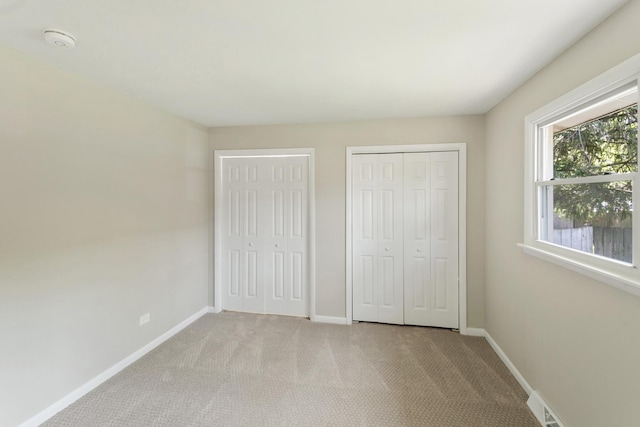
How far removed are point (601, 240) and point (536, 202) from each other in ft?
1.97

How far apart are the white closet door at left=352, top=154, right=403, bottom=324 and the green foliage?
1.50 m

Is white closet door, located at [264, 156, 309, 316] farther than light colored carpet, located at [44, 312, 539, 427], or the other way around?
white closet door, located at [264, 156, 309, 316]

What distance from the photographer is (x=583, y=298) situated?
1524 mm

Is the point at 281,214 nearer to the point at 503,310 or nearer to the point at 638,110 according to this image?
the point at 503,310

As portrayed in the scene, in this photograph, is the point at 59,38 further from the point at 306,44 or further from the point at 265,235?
the point at 265,235

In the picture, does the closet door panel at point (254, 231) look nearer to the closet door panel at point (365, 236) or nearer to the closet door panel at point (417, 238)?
the closet door panel at point (365, 236)

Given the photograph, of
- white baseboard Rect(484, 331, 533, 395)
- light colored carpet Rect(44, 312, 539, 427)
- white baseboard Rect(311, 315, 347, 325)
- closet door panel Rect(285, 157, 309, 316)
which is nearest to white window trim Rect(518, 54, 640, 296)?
white baseboard Rect(484, 331, 533, 395)

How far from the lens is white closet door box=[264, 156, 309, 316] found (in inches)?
135

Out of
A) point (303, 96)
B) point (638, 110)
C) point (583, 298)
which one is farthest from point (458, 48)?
point (583, 298)

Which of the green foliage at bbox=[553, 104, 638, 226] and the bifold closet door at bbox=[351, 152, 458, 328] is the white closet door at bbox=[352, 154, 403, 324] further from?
the green foliage at bbox=[553, 104, 638, 226]

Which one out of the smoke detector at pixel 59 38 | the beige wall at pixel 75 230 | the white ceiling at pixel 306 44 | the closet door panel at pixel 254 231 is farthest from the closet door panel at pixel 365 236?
the smoke detector at pixel 59 38

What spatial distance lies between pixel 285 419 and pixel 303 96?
99.1 inches

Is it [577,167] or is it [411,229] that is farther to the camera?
[411,229]

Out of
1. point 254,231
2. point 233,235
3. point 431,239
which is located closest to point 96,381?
point 233,235
